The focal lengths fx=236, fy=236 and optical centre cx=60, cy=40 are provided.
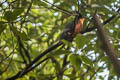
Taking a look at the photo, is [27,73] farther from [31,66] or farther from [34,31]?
[34,31]

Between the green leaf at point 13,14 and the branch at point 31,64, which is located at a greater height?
the green leaf at point 13,14

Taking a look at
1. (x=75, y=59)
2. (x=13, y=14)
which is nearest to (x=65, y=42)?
(x=75, y=59)

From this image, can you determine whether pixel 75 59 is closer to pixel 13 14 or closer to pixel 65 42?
pixel 65 42

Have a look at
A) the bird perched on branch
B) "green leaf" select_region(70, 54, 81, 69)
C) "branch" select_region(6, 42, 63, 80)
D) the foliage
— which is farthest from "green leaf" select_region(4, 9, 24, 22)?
"branch" select_region(6, 42, 63, 80)

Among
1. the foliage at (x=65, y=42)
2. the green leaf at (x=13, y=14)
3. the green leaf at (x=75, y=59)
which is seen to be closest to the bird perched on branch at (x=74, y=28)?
the foliage at (x=65, y=42)

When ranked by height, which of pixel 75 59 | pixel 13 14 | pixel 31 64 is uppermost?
pixel 13 14

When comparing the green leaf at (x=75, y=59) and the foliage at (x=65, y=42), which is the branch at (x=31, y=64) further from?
the green leaf at (x=75, y=59)

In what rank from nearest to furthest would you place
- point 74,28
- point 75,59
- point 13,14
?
1. point 13,14
2. point 75,59
3. point 74,28

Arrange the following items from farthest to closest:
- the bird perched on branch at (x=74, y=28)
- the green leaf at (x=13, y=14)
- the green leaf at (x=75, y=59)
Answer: the bird perched on branch at (x=74, y=28), the green leaf at (x=75, y=59), the green leaf at (x=13, y=14)

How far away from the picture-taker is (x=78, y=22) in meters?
1.21

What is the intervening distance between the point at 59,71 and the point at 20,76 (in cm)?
34

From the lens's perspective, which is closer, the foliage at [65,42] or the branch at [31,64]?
the foliage at [65,42]

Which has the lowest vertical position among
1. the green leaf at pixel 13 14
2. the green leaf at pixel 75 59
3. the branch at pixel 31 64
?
the branch at pixel 31 64

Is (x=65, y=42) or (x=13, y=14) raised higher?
(x=13, y=14)
